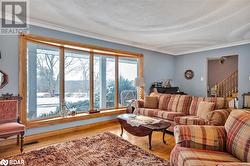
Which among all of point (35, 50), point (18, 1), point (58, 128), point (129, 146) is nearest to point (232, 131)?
point (129, 146)

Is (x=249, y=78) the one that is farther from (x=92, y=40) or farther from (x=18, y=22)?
(x=18, y=22)

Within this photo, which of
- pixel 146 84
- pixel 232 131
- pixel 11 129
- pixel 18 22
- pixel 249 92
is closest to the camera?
pixel 232 131

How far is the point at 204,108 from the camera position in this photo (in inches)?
131

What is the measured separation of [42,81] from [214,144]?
3609mm

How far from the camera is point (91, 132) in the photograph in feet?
12.5

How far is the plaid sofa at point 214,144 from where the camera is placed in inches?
58.2

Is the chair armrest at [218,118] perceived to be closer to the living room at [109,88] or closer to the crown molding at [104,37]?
the living room at [109,88]

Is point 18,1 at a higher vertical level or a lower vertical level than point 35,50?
higher

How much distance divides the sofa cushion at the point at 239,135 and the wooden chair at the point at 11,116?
10.1ft

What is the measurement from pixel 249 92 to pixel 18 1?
615cm
